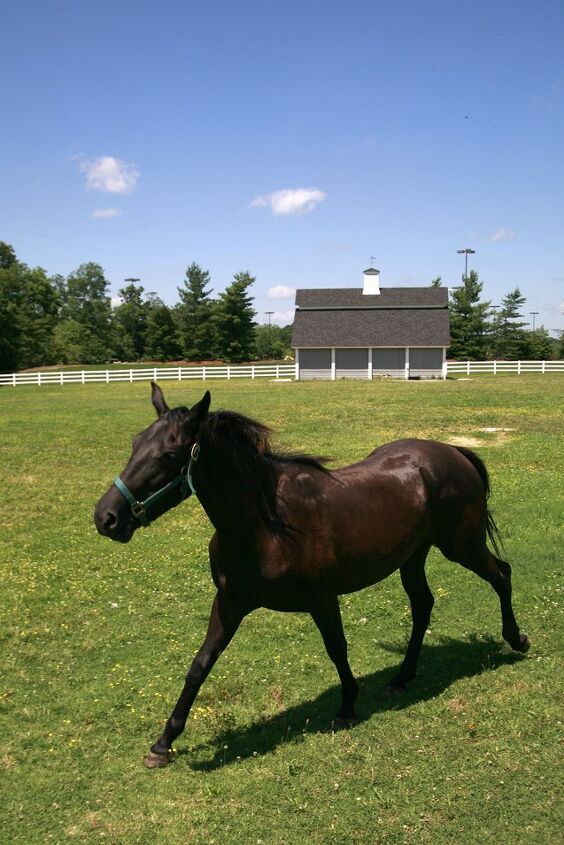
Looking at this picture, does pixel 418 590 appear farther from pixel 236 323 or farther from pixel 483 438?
pixel 236 323

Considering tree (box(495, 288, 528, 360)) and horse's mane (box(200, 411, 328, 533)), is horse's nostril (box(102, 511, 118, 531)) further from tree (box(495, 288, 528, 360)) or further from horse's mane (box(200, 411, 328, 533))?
tree (box(495, 288, 528, 360))

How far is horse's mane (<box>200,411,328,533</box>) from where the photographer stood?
4320 mm

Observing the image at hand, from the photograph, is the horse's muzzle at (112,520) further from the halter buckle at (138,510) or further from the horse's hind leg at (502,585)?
the horse's hind leg at (502,585)

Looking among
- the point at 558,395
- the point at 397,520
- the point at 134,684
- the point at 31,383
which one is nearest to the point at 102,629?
the point at 134,684

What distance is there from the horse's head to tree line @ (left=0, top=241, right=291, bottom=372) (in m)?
66.2

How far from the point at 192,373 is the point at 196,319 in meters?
33.5

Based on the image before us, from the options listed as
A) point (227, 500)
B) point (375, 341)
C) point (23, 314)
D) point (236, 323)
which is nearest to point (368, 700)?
point (227, 500)

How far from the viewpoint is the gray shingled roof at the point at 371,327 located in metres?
51.1

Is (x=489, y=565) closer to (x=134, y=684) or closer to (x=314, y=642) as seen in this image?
(x=314, y=642)

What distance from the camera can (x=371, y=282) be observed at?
5800cm

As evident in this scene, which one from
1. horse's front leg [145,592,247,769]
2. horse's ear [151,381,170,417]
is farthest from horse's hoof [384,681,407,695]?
horse's ear [151,381,170,417]

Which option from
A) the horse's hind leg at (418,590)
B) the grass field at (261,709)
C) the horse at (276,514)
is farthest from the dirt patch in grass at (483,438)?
the horse at (276,514)

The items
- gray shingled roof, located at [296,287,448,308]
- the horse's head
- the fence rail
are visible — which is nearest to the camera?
the horse's head

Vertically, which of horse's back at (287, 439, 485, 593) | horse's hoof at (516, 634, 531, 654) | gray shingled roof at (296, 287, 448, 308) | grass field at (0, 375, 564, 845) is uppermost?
gray shingled roof at (296, 287, 448, 308)
